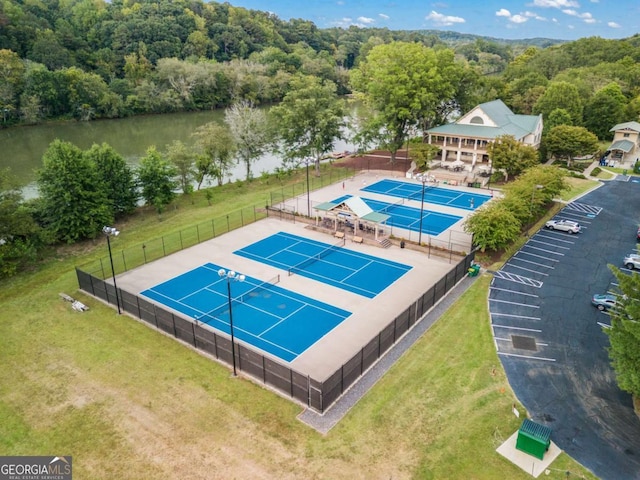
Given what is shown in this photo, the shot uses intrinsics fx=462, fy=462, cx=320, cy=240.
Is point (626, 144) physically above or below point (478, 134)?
below

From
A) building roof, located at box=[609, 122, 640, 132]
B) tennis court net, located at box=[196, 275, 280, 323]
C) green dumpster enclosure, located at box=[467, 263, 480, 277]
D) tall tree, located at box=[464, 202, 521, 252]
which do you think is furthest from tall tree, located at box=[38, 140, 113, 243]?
building roof, located at box=[609, 122, 640, 132]

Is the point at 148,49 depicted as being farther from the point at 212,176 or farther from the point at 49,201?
the point at 49,201

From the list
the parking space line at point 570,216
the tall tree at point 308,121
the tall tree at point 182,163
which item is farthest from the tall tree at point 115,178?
the parking space line at point 570,216

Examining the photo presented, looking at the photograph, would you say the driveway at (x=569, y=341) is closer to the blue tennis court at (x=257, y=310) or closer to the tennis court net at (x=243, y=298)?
the blue tennis court at (x=257, y=310)

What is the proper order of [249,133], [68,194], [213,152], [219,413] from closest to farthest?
[219,413]
[68,194]
[213,152]
[249,133]

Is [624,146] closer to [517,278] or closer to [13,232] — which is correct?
[517,278]

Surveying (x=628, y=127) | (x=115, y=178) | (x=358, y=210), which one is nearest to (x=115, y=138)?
(x=115, y=178)

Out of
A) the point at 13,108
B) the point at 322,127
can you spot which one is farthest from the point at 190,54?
the point at 322,127
